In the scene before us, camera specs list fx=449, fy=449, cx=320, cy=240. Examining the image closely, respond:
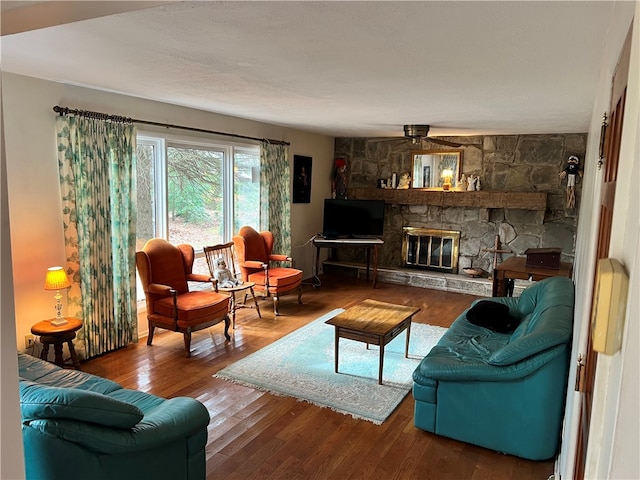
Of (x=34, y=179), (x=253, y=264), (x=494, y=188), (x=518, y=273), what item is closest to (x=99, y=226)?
(x=34, y=179)

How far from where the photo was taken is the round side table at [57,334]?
3.44 m

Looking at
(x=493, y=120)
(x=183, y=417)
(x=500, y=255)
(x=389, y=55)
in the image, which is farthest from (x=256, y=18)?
(x=500, y=255)

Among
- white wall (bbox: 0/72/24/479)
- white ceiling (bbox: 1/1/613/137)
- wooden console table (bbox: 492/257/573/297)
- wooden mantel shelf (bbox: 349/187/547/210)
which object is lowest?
wooden console table (bbox: 492/257/573/297)

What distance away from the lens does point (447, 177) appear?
268 inches

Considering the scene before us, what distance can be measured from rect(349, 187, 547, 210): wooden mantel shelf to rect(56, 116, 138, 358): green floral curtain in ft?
13.2

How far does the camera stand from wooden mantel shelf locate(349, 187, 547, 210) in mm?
6121

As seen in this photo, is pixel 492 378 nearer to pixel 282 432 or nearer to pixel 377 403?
pixel 377 403

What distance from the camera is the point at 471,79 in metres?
2.97

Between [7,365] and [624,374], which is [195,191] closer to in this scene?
[7,365]

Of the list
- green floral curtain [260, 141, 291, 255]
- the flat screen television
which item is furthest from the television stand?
green floral curtain [260, 141, 291, 255]

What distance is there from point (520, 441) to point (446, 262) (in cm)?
443

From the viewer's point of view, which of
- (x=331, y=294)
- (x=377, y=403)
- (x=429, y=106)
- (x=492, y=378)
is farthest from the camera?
(x=331, y=294)

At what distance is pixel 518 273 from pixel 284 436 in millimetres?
3095

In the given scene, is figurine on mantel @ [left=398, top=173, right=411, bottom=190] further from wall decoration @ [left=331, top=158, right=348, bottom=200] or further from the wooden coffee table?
the wooden coffee table
